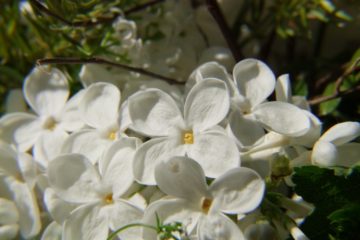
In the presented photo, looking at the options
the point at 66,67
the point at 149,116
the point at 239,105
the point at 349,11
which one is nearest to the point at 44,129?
the point at 66,67

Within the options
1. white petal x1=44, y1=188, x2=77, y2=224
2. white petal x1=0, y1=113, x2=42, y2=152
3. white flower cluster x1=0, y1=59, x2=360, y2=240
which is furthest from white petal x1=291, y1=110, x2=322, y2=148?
white petal x1=0, y1=113, x2=42, y2=152

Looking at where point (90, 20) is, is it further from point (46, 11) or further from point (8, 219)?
point (8, 219)

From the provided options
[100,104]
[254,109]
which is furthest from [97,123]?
[254,109]

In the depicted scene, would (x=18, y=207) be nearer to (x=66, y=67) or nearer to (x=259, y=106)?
(x=66, y=67)

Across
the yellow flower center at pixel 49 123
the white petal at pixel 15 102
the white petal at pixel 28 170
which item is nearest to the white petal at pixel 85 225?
the white petal at pixel 28 170

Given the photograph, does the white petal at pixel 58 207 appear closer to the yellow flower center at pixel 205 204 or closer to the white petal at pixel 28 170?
the white petal at pixel 28 170

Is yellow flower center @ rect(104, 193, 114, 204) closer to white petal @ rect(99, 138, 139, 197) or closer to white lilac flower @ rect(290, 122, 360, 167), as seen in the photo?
white petal @ rect(99, 138, 139, 197)
